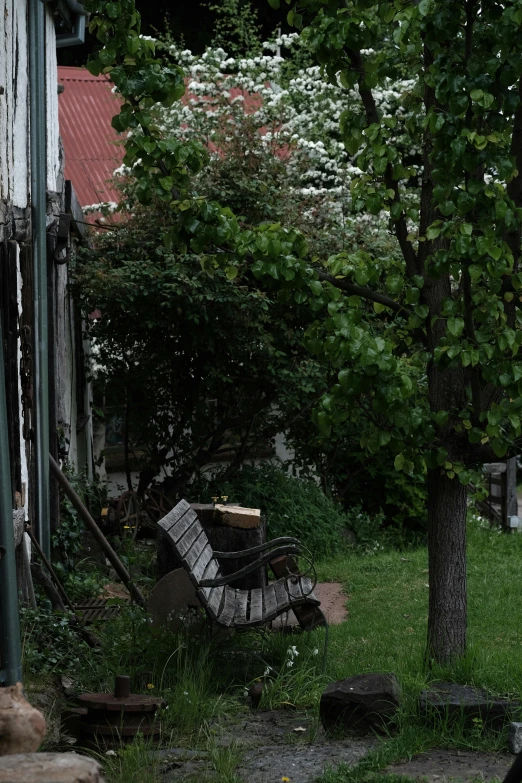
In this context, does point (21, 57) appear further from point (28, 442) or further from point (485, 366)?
point (485, 366)

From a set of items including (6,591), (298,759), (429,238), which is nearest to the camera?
(6,591)

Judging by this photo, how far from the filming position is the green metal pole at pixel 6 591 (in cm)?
433

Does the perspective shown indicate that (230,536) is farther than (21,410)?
Yes

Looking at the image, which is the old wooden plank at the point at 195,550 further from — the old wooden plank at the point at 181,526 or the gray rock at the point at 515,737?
the gray rock at the point at 515,737

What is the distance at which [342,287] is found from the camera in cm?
557

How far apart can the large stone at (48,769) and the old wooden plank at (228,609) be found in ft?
10.4

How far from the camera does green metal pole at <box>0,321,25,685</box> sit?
4.33 m

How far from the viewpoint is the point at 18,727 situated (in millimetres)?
2686

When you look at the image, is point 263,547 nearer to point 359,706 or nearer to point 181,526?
point 181,526

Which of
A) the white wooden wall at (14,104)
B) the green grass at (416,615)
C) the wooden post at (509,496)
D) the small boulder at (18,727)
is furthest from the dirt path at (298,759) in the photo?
the wooden post at (509,496)

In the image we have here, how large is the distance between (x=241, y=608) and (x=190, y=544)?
0.48 metres

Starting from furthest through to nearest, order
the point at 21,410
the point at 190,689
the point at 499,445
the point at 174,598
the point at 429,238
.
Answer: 1. the point at 21,410
2. the point at 174,598
3. the point at 190,689
4. the point at 499,445
5. the point at 429,238

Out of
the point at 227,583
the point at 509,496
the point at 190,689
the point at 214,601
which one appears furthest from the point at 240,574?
the point at 509,496

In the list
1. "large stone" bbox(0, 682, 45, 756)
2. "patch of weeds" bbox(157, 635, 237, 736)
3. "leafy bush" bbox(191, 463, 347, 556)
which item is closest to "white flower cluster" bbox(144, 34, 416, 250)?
"leafy bush" bbox(191, 463, 347, 556)
